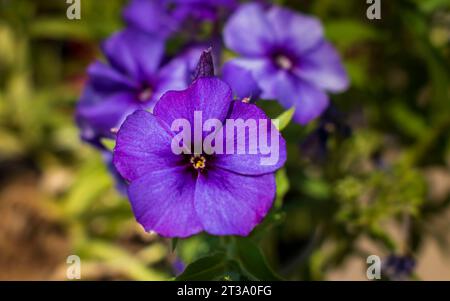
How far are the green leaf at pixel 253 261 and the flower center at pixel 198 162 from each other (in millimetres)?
194

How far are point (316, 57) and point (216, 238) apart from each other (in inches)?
16.5

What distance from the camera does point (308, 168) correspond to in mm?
1765

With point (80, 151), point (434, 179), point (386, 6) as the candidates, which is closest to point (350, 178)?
point (386, 6)

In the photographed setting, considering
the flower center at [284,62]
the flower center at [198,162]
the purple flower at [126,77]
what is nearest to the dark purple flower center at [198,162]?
the flower center at [198,162]

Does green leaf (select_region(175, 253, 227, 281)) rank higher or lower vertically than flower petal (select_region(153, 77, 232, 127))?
lower

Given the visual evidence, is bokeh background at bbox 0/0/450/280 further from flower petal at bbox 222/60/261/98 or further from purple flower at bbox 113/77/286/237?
purple flower at bbox 113/77/286/237

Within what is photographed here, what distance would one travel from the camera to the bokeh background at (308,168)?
4.44ft

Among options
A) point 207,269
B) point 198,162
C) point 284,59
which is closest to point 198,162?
point 198,162

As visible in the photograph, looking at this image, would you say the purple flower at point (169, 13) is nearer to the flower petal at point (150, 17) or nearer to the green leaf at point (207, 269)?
the flower petal at point (150, 17)

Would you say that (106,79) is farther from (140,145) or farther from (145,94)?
(140,145)

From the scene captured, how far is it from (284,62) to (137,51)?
0.93 feet

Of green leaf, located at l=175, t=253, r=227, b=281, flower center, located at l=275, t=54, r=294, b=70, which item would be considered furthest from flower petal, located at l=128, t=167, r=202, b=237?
flower center, located at l=275, t=54, r=294, b=70

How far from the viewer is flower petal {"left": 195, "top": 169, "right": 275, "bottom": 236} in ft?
2.85

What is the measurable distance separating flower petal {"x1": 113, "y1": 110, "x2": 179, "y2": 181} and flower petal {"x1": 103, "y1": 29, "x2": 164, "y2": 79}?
34cm
